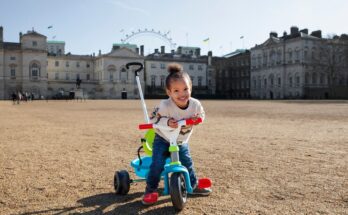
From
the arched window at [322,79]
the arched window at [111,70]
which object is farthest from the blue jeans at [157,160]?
the arched window at [111,70]

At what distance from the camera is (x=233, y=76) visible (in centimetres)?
9231

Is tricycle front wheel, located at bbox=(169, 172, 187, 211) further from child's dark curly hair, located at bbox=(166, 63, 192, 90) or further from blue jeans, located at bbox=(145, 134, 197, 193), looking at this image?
child's dark curly hair, located at bbox=(166, 63, 192, 90)

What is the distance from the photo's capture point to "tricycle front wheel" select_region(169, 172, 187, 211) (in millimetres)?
3549

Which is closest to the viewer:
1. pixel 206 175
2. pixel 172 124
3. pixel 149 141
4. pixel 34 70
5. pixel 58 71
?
pixel 172 124

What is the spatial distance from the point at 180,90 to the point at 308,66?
2975 inches

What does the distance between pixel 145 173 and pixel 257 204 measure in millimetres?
1285

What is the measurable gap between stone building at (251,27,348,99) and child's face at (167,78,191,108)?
235 ft

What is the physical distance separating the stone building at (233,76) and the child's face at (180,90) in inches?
3320

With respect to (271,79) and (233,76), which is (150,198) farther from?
(233,76)

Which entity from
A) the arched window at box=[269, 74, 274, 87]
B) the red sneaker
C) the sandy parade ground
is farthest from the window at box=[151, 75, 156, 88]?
the red sneaker

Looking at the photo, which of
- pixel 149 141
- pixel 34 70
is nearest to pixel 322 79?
pixel 34 70

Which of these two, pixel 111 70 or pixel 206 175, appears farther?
pixel 111 70

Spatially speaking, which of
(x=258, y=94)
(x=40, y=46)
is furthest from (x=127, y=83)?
(x=258, y=94)

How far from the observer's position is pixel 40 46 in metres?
80.9
